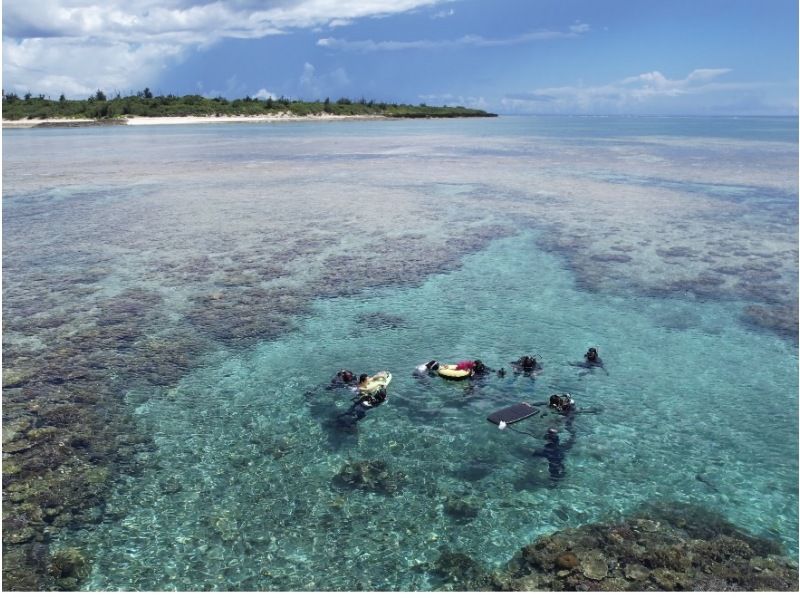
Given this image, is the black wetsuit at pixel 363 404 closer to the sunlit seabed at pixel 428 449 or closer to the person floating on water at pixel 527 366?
the sunlit seabed at pixel 428 449

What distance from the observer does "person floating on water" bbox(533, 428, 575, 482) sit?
55.8ft

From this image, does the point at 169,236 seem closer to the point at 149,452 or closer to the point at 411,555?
the point at 149,452

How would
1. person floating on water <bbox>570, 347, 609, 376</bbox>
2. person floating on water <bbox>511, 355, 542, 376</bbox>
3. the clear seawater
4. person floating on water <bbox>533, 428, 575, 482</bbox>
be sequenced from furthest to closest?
person floating on water <bbox>570, 347, 609, 376</bbox>
person floating on water <bbox>511, 355, 542, 376</bbox>
person floating on water <bbox>533, 428, 575, 482</bbox>
the clear seawater

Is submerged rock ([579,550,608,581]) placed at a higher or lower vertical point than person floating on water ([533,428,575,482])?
lower

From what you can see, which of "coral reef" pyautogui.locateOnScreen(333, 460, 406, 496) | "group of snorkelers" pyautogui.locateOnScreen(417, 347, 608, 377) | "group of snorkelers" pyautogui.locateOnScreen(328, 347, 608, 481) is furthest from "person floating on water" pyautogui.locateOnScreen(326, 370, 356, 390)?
"coral reef" pyautogui.locateOnScreen(333, 460, 406, 496)

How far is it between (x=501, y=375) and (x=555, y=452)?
179 inches

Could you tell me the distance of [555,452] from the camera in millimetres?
17891

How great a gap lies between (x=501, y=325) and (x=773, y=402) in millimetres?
10772

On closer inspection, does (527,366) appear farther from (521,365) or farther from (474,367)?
(474,367)

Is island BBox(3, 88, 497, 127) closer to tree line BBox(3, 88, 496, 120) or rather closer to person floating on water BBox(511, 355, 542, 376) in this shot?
tree line BBox(3, 88, 496, 120)

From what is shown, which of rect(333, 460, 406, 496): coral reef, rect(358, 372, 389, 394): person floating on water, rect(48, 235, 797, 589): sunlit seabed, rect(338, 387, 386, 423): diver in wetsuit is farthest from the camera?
rect(358, 372, 389, 394): person floating on water

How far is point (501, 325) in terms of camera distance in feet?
87.7

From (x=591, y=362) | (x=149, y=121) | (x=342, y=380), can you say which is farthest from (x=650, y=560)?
(x=149, y=121)

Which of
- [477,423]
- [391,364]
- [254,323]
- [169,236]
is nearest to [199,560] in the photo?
[477,423]
